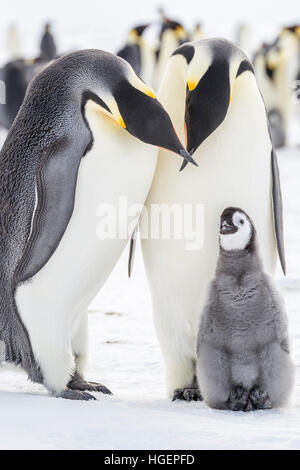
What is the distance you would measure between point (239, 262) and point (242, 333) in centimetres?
21

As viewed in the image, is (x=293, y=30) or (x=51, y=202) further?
(x=293, y=30)

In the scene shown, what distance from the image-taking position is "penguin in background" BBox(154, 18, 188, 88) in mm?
13688

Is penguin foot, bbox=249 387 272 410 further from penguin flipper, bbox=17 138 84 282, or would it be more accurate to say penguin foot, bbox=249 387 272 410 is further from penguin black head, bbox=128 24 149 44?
penguin black head, bbox=128 24 149 44

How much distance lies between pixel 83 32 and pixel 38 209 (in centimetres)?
3136

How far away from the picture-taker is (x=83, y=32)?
33031 millimetres

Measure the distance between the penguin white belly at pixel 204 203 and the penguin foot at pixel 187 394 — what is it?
4 cm

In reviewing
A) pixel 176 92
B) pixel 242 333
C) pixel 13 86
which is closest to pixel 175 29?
pixel 13 86

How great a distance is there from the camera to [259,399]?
2553mm

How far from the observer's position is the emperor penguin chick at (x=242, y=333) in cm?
253

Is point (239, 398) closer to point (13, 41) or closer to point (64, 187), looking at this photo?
point (64, 187)

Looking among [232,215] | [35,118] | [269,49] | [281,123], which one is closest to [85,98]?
[35,118]

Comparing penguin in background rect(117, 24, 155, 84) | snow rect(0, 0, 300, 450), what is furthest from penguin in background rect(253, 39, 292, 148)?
snow rect(0, 0, 300, 450)

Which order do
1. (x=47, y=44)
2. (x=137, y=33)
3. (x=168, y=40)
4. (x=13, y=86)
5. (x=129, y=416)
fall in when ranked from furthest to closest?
(x=47, y=44) → (x=137, y=33) → (x=168, y=40) → (x=13, y=86) → (x=129, y=416)

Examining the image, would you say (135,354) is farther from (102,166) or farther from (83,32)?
(83,32)
